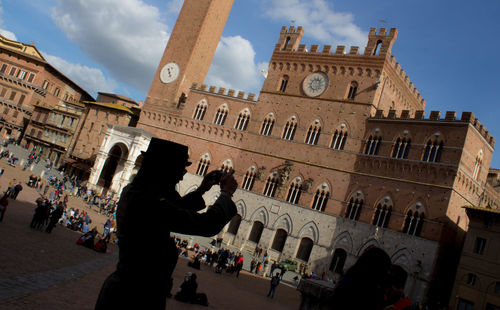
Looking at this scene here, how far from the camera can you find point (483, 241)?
71.7 ft

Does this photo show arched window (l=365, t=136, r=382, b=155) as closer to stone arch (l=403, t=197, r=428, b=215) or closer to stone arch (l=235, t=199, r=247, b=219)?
stone arch (l=403, t=197, r=428, b=215)

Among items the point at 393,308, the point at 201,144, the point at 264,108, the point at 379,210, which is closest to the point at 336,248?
the point at 379,210

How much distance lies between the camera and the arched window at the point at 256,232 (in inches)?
1140

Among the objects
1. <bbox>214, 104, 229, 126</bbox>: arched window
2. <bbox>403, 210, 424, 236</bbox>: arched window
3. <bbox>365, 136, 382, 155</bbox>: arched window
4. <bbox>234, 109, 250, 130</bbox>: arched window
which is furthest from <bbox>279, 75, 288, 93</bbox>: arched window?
<bbox>403, 210, 424, 236</bbox>: arched window

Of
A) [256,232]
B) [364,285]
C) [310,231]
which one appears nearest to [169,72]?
[256,232]

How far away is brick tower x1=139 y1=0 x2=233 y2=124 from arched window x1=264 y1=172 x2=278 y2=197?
12.6 meters

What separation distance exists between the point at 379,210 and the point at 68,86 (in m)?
50.9

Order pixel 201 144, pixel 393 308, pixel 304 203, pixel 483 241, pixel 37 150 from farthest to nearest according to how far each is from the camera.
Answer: pixel 37 150 < pixel 201 144 < pixel 304 203 < pixel 483 241 < pixel 393 308

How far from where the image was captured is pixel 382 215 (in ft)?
81.5

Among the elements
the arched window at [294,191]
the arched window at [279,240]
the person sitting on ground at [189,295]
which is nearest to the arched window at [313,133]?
the arched window at [294,191]

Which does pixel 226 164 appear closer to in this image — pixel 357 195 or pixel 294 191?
pixel 294 191

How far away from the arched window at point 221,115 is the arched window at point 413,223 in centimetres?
1764

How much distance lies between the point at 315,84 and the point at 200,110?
1126 cm

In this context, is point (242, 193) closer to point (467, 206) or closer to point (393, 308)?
point (467, 206)
